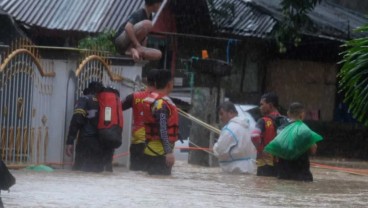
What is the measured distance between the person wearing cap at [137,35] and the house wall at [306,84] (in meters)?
11.3

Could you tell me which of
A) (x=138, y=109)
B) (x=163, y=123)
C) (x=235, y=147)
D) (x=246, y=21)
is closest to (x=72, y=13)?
(x=246, y=21)

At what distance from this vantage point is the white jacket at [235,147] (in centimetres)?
1516

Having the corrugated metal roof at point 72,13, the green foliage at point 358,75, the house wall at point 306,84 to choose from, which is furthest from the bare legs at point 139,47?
the house wall at point 306,84

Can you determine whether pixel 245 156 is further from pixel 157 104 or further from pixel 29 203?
pixel 29 203

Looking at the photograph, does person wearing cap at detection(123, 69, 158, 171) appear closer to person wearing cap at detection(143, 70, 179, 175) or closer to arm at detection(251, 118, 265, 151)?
person wearing cap at detection(143, 70, 179, 175)

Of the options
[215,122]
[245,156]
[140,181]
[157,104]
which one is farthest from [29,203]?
[215,122]

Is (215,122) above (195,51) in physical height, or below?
below

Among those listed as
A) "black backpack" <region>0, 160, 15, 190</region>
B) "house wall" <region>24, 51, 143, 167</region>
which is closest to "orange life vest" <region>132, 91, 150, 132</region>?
"house wall" <region>24, 51, 143, 167</region>

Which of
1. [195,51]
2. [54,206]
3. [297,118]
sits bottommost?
[54,206]

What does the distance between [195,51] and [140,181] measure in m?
12.7

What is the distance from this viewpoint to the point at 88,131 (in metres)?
13.7

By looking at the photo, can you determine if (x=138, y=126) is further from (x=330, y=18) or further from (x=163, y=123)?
(x=330, y=18)

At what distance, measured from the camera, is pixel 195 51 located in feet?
82.3

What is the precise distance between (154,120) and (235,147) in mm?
2208
